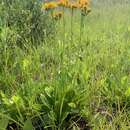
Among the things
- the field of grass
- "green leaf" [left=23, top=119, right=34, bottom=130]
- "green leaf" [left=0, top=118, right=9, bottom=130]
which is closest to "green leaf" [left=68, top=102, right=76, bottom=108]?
the field of grass

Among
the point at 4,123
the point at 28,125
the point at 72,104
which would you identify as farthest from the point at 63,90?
the point at 4,123

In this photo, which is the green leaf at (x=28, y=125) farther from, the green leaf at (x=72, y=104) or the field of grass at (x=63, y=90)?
the green leaf at (x=72, y=104)

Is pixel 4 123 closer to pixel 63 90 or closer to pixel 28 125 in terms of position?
pixel 28 125

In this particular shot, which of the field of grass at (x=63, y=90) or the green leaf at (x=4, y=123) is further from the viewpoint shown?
the field of grass at (x=63, y=90)

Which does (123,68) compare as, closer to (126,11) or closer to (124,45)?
(124,45)

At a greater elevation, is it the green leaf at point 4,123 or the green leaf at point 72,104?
the green leaf at point 72,104

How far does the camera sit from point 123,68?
11.0 ft

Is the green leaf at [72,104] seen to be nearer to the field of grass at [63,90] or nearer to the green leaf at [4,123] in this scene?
the field of grass at [63,90]

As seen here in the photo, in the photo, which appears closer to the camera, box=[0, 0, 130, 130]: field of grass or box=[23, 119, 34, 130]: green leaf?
box=[23, 119, 34, 130]: green leaf

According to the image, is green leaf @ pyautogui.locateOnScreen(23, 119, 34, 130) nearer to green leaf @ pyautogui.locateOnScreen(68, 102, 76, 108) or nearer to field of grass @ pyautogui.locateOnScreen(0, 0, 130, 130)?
field of grass @ pyautogui.locateOnScreen(0, 0, 130, 130)

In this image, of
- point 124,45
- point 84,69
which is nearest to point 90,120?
point 84,69

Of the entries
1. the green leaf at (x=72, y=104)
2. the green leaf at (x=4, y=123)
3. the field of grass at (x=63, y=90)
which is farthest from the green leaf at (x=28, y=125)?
the green leaf at (x=72, y=104)

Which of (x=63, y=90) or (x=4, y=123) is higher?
(x=63, y=90)

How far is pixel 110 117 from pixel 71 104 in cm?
35
